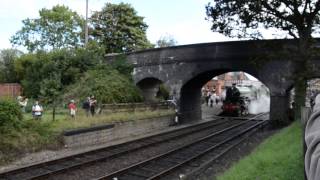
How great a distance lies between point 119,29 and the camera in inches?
2286

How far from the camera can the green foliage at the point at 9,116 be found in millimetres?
17241

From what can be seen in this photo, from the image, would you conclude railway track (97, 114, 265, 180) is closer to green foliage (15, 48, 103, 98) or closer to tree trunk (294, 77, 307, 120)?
tree trunk (294, 77, 307, 120)

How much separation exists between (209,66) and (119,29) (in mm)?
26254

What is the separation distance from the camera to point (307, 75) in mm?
25891

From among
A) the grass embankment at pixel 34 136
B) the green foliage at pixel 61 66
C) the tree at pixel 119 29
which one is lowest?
the grass embankment at pixel 34 136

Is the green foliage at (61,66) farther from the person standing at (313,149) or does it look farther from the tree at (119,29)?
the person standing at (313,149)

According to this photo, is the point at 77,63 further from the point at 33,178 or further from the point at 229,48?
the point at 33,178

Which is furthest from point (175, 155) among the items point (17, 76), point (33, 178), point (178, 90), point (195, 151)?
point (17, 76)

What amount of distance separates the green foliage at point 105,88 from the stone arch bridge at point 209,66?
242cm

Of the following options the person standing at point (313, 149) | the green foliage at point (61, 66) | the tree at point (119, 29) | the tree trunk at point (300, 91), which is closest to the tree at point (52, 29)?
the tree at point (119, 29)

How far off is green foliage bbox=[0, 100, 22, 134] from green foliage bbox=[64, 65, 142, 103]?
42.0 ft

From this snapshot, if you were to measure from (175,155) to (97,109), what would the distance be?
402 inches

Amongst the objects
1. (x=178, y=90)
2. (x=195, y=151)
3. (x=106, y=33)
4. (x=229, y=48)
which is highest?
(x=106, y=33)

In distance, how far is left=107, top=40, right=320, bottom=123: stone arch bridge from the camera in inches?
1206
